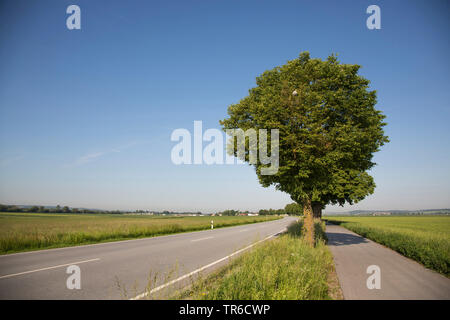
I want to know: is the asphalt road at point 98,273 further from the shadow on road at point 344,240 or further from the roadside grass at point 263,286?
the shadow on road at point 344,240

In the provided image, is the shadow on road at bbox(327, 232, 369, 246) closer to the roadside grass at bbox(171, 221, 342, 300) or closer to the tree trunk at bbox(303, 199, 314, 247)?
the tree trunk at bbox(303, 199, 314, 247)

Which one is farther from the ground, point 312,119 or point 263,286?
point 312,119

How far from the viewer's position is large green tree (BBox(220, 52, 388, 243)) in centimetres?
889

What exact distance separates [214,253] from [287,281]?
5.70 metres

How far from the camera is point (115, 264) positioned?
7156 millimetres

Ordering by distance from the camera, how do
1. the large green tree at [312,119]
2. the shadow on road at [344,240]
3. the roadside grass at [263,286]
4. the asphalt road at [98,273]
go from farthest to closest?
1. the shadow on road at [344,240]
2. the large green tree at [312,119]
3. the asphalt road at [98,273]
4. the roadside grass at [263,286]

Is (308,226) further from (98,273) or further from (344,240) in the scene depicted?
(98,273)

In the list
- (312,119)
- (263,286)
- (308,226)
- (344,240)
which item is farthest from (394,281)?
(344,240)

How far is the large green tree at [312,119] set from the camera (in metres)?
8.89

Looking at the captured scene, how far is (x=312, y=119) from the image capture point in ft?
28.3

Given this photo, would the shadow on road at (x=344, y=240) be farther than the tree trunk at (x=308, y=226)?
Yes

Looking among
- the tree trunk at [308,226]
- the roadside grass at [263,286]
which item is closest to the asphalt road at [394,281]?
the roadside grass at [263,286]
